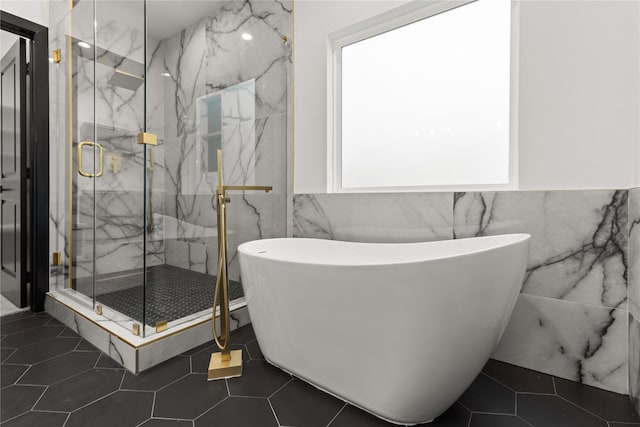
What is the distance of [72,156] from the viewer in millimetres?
1969

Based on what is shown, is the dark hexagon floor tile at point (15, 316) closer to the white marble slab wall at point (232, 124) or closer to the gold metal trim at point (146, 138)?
the white marble slab wall at point (232, 124)

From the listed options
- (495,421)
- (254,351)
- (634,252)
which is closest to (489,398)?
(495,421)

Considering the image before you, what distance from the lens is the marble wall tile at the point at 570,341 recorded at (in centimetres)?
115

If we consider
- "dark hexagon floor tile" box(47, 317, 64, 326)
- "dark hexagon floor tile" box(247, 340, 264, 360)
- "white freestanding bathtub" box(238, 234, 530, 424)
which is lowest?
"dark hexagon floor tile" box(247, 340, 264, 360)

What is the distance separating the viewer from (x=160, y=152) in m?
1.71

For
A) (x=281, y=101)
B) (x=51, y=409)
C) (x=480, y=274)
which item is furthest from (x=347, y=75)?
(x=51, y=409)

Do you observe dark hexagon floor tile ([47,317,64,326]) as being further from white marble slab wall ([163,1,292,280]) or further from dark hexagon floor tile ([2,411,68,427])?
dark hexagon floor tile ([2,411,68,427])

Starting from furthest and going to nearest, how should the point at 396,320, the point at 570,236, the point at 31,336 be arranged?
1. the point at 31,336
2. the point at 570,236
3. the point at 396,320

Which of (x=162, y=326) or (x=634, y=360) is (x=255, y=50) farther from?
(x=634, y=360)

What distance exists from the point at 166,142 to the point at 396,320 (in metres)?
1.70

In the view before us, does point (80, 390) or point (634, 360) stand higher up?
point (634, 360)

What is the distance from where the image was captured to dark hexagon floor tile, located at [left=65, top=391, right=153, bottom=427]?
96 centimetres

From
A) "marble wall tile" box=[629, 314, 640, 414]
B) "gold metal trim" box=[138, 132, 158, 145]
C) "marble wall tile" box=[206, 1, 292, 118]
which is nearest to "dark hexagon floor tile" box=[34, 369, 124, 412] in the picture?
"gold metal trim" box=[138, 132, 158, 145]

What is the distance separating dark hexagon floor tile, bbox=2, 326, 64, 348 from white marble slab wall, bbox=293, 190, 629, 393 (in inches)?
84.4
